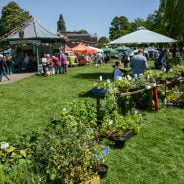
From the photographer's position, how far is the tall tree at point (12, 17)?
75.8m

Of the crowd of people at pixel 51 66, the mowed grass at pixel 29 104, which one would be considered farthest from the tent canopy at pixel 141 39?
the crowd of people at pixel 51 66

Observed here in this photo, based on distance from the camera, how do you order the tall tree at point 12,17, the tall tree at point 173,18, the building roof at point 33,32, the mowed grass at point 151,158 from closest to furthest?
the mowed grass at point 151,158 → the building roof at point 33,32 → the tall tree at point 173,18 → the tall tree at point 12,17

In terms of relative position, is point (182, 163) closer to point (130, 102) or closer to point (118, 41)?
point (130, 102)

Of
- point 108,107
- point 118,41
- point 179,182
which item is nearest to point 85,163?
point 179,182

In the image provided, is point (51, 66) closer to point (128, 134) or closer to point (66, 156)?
point (128, 134)

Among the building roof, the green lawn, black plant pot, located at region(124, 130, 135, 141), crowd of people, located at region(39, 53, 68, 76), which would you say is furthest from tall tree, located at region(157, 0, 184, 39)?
black plant pot, located at region(124, 130, 135, 141)

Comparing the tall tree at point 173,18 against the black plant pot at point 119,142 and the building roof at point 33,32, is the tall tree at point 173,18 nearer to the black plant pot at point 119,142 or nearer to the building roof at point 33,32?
the building roof at point 33,32

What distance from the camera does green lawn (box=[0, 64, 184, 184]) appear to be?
668cm

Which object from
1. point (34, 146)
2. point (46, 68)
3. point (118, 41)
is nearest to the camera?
point (34, 146)

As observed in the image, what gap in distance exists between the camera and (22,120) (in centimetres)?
1113

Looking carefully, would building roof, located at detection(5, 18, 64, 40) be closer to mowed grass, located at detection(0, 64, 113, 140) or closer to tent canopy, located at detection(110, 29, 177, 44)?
mowed grass, located at detection(0, 64, 113, 140)

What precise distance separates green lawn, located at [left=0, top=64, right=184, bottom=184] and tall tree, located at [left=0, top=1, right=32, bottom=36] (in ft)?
205

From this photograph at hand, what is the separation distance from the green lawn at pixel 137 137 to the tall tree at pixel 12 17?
62.5m

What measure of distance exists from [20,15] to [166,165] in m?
74.0
